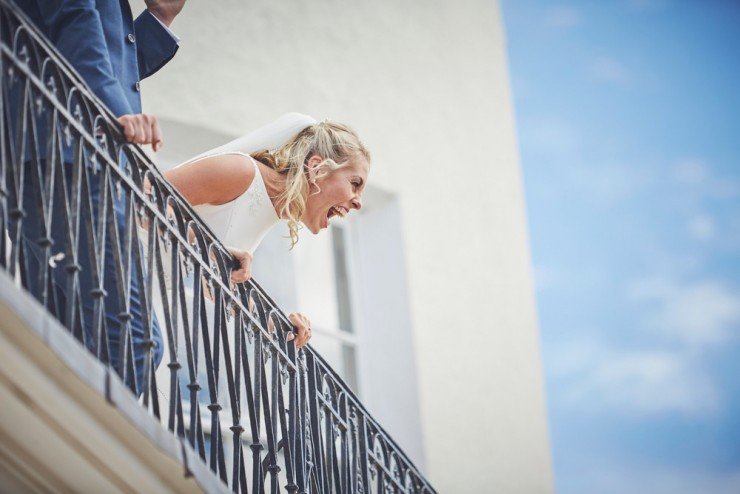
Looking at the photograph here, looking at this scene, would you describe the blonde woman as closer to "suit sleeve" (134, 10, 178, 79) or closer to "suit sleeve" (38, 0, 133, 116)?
"suit sleeve" (134, 10, 178, 79)

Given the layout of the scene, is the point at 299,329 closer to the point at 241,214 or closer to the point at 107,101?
the point at 241,214

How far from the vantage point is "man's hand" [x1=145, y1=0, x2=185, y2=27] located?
634cm

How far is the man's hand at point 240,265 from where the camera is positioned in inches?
236

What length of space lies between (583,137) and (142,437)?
1364cm

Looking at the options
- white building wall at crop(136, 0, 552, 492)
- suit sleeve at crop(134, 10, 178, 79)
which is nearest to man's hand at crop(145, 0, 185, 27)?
suit sleeve at crop(134, 10, 178, 79)

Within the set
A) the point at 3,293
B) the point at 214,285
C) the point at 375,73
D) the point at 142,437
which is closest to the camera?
the point at 3,293

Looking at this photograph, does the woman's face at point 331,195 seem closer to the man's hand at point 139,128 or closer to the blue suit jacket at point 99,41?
the blue suit jacket at point 99,41

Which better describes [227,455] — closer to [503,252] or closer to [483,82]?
[503,252]

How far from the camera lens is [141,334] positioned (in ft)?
17.3

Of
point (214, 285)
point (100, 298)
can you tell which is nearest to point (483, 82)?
point (214, 285)

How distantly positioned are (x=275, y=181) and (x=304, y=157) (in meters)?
0.22

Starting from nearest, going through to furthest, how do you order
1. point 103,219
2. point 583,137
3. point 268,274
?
point 103,219 < point 268,274 < point 583,137

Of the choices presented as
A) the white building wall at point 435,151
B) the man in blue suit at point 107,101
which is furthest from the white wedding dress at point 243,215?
the white building wall at point 435,151

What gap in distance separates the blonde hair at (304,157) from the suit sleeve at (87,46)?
1.13 metres
